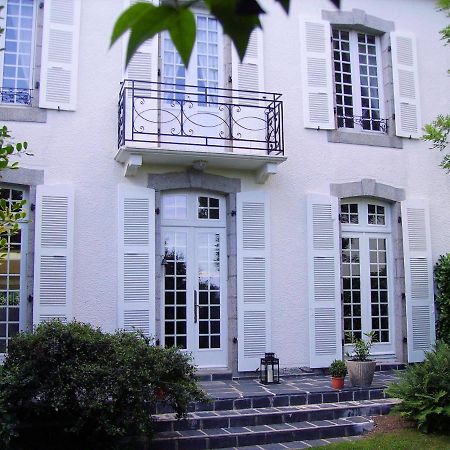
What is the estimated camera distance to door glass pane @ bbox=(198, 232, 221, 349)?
9.30 meters

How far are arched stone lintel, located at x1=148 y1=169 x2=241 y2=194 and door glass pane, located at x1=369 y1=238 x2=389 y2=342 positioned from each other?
8.53 feet

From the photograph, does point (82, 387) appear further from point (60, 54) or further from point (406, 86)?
point (406, 86)

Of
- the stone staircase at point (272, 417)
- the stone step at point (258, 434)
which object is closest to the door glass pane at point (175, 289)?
the stone staircase at point (272, 417)

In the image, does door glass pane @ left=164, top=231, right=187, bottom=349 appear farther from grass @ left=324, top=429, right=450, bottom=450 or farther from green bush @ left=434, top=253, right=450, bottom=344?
green bush @ left=434, top=253, right=450, bottom=344

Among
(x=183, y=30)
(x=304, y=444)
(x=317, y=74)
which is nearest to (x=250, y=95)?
(x=317, y=74)

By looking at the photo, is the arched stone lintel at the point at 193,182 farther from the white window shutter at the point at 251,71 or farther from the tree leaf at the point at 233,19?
the tree leaf at the point at 233,19

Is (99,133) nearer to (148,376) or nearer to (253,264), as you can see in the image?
(253,264)

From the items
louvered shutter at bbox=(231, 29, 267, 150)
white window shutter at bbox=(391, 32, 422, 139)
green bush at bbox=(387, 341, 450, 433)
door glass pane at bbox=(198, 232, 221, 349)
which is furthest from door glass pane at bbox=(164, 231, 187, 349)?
white window shutter at bbox=(391, 32, 422, 139)

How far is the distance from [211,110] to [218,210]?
150 cm

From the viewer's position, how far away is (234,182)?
946 cm

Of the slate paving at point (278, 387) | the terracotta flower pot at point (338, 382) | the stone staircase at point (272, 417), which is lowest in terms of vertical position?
the stone staircase at point (272, 417)

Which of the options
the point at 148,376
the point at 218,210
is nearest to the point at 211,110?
the point at 218,210

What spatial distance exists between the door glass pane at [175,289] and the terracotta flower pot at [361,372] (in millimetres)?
2416

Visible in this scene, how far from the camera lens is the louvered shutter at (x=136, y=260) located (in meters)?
8.67
